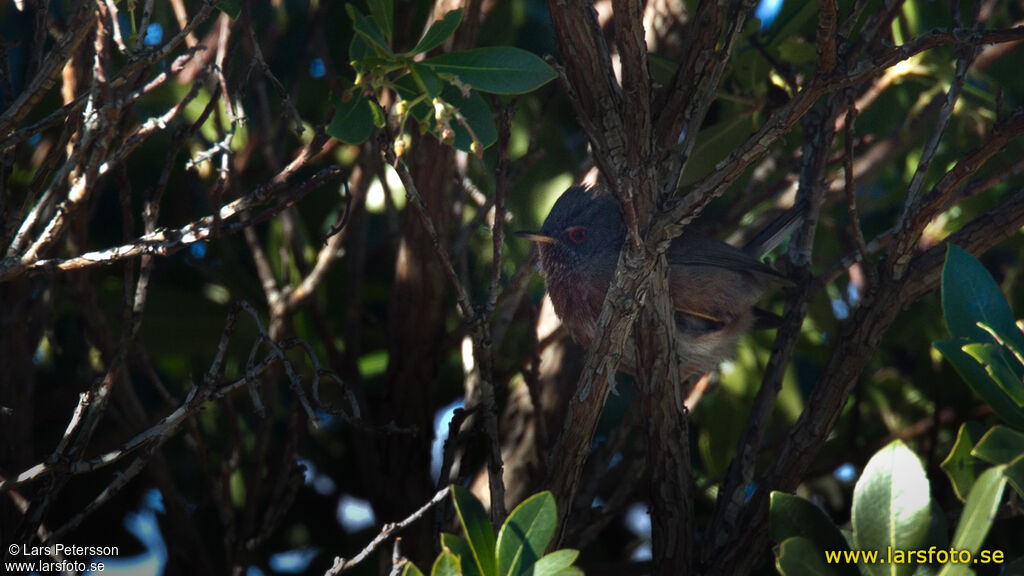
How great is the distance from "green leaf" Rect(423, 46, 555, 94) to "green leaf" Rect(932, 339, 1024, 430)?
1150mm

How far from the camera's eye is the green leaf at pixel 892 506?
76.2 inches

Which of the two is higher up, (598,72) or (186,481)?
(598,72)

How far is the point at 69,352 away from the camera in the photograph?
474 cm

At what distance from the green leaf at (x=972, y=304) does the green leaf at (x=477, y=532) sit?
1198mm

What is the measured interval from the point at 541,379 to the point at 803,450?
1.64 meters

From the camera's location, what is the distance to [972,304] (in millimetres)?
2092

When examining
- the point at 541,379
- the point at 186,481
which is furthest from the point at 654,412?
the point at 186,481

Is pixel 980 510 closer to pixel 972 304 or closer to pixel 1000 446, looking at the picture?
pixel 1000 446

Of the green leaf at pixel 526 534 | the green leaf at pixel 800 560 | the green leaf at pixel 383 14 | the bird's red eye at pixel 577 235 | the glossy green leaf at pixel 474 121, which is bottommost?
the green leaf at pixel 800 560

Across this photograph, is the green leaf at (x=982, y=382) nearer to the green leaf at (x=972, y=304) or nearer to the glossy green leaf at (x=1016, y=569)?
the green leaf at (x=972, y=304)

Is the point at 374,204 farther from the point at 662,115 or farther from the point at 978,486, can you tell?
the point at 978,486

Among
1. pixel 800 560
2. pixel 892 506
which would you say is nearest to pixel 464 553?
pixel 800 560

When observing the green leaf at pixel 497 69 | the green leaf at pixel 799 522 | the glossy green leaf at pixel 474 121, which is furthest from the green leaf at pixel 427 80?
the green leaf at pixel 799 522

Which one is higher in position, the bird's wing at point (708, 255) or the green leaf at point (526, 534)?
the bird's wing at point (708, 255)
